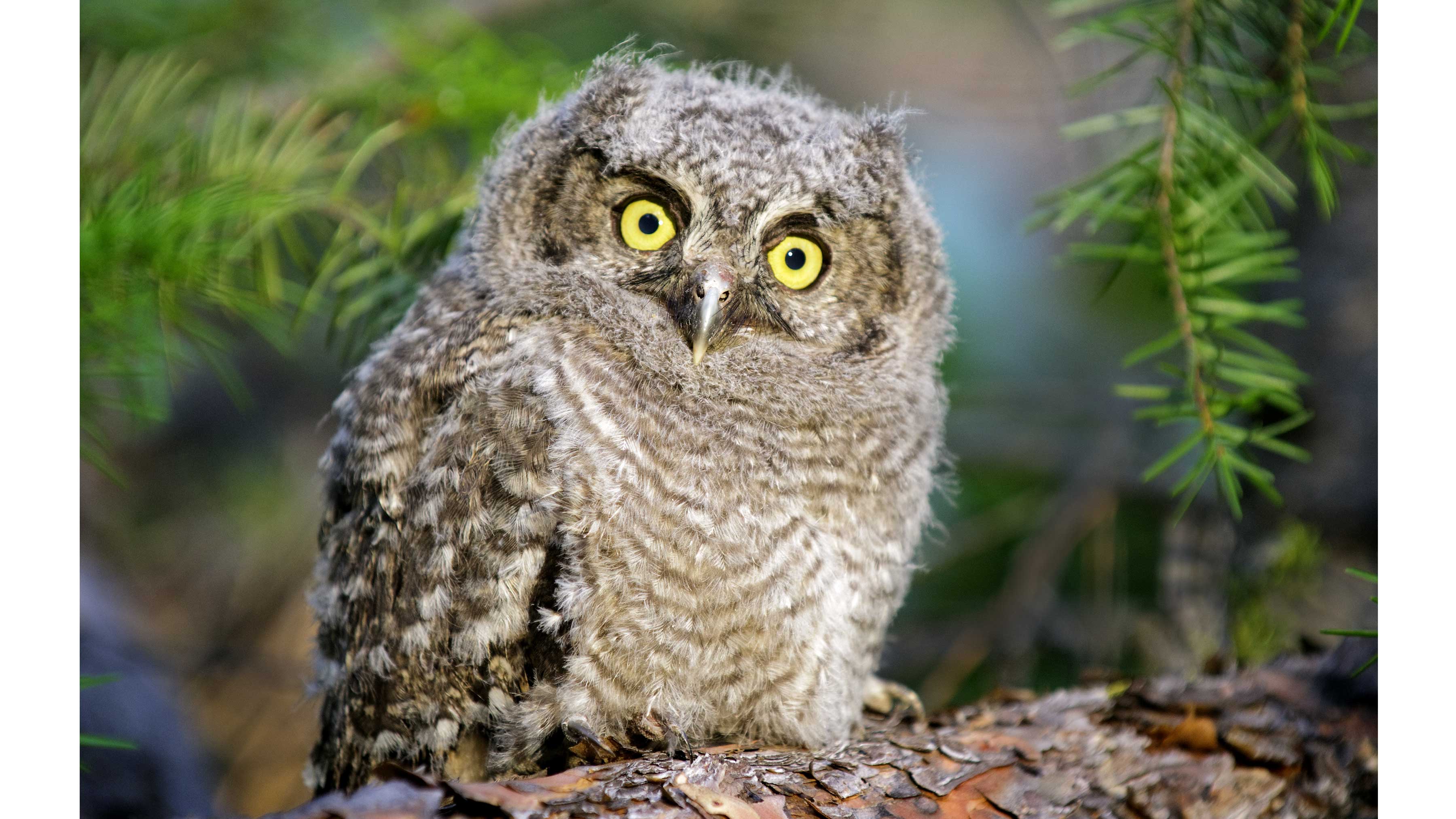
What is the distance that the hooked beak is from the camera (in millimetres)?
1323

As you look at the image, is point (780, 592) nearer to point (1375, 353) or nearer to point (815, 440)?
point (815, 440)

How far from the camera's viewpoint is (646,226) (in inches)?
56.1

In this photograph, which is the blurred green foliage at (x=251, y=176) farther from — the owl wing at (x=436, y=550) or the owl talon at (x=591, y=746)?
the owl talon at (x=591, y=746)

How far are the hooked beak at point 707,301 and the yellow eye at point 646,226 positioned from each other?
0.10 meters

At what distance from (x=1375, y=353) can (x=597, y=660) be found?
1812 millimetres

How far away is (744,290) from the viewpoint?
1.41m

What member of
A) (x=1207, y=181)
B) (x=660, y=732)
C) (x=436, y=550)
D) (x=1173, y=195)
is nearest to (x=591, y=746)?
(x=660, y=732)

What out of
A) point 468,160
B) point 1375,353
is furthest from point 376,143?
point 1375,353

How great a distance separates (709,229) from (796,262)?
17cm

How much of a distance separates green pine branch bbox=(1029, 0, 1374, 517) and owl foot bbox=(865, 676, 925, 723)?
578 millimetres

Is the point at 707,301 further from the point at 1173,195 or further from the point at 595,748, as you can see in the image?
the point at 1173,195

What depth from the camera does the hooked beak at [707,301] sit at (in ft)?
4.34

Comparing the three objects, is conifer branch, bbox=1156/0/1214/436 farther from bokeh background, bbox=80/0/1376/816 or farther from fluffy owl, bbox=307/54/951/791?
fluffy owl, bbox=307/54/951/791

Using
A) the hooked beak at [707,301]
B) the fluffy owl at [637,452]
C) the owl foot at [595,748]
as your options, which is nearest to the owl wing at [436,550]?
the fluffy owl at [637,452]
